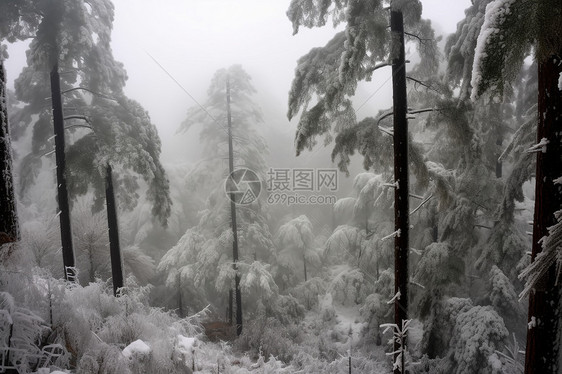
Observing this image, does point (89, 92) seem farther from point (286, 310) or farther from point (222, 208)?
point (286, 310)

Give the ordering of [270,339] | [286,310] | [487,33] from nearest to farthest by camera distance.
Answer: [487,33]
[270,339]
[286,310]

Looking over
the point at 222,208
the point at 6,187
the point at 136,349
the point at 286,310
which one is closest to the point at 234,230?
the point at 222,208

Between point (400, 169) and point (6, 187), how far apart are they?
615cm

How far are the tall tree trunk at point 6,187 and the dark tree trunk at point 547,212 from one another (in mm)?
7348

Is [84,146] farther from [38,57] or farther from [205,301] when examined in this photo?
[205,301]

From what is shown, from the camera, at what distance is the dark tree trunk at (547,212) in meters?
3.71

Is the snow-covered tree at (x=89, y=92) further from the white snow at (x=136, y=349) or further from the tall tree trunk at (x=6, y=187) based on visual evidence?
the white snow at (x=136, y=349)

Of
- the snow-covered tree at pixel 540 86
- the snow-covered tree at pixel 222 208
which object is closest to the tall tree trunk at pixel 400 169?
the snow-covered tree at pixel 540 86

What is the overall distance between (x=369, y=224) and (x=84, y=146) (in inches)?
516

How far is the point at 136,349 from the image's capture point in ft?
17.1

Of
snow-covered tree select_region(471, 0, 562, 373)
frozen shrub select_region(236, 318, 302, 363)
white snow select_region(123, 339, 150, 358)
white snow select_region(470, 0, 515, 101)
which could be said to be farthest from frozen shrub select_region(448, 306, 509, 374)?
white snow select_region(470, 0, 515, 101)

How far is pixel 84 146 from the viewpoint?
905 centimetres

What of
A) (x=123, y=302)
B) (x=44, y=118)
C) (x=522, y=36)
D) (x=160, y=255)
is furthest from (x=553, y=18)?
(x=160, y=255)

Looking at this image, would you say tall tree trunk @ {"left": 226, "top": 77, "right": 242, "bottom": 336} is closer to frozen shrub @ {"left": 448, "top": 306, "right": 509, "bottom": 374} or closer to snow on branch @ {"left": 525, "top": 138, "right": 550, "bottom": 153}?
frozen shrub @ {"left": 448, "top": 306, "right": 509, "bottom": 374}
